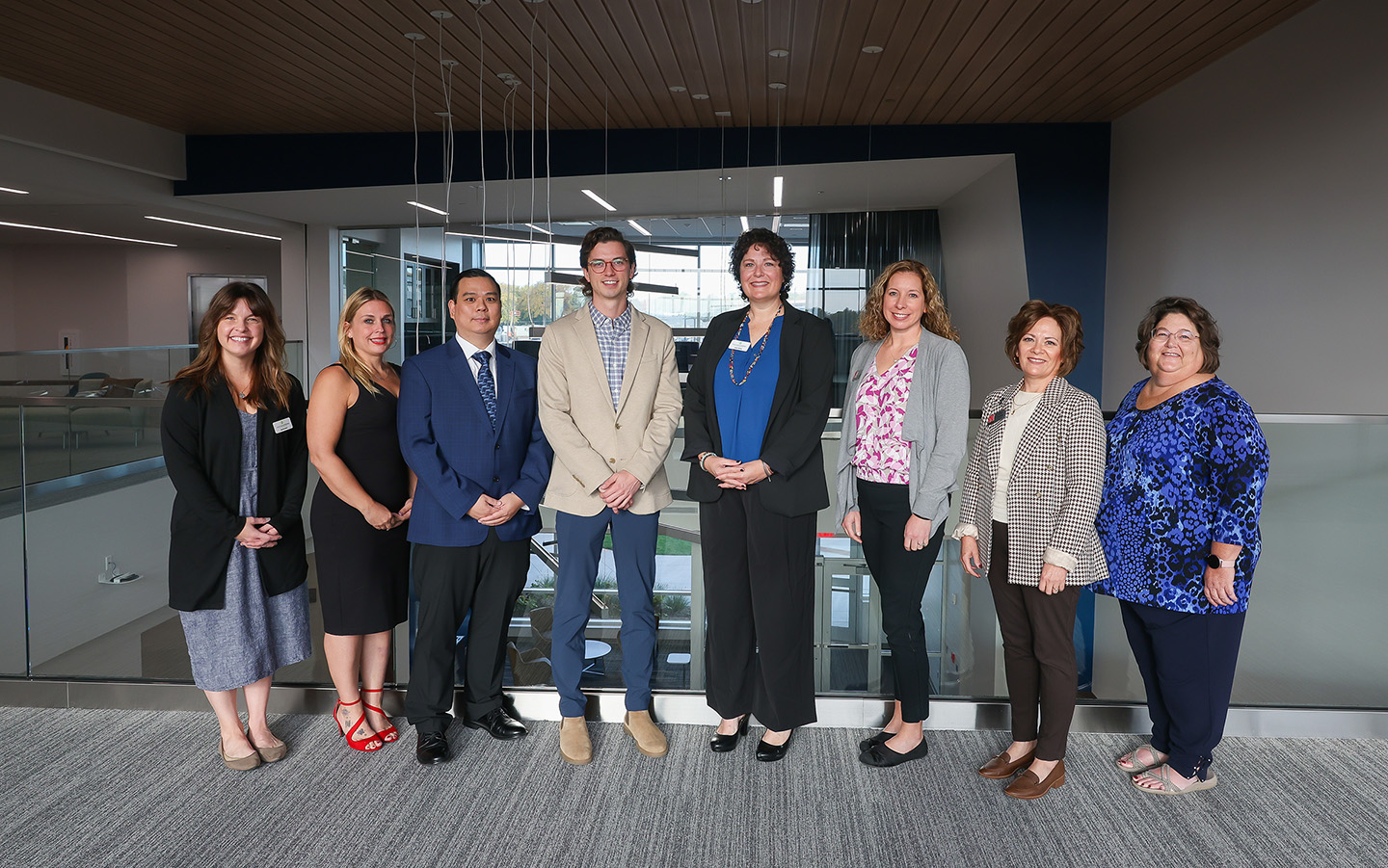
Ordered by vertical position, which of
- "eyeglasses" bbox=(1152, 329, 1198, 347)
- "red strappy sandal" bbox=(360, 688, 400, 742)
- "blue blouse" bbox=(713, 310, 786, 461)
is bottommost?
"red strappy sandal" bbox=(360, 688, 400, 742)

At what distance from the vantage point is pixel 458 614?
2945mm

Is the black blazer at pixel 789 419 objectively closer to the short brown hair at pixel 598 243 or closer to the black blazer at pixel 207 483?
the short brown hair at pixel 598 243

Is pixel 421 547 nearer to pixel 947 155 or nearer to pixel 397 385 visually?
pixel 397 385

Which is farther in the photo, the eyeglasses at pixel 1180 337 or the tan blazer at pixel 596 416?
the tan blazer at pixel 596 416

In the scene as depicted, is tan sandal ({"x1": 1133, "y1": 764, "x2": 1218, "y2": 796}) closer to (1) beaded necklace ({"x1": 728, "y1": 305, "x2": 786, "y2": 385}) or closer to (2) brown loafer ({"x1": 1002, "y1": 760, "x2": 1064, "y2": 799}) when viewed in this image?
(2) brown loafer ({"x1": 1002, "y1": 760, "x2": 1064, "y2": 799})

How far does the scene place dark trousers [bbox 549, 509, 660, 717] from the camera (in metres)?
2.93

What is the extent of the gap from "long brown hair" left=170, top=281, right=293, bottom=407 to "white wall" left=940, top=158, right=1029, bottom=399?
6832mm

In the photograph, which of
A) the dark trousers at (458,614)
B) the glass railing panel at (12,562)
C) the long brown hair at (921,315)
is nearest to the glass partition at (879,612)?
the glass railing panel at (12,562)

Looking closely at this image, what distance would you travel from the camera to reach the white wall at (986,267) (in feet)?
27.4

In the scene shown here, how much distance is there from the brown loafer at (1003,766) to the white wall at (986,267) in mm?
5879

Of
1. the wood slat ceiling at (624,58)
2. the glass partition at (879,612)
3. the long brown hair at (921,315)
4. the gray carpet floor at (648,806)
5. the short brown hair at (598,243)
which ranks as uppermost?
the wood slat ceiling at (624,58)

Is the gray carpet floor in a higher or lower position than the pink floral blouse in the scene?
lower

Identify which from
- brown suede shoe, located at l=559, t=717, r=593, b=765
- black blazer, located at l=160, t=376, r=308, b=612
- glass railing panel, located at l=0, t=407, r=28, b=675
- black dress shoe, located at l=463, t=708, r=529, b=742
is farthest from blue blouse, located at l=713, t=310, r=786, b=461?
glass railing panel, located at l=0, t=407, r=28, b=675

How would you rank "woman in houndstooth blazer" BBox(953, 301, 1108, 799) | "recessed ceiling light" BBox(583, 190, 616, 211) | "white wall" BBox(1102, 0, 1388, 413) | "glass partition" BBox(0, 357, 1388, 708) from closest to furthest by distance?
"woman in houndstooth blazer" BBox(953, 301, 1108, 799)
"glass partition" BBox(0, 357, 1388, 708)
"white wall" BBox(1102, 0, 1388, 413)
"recessed ceiling light" BBox(583, 190, 616, 211)
